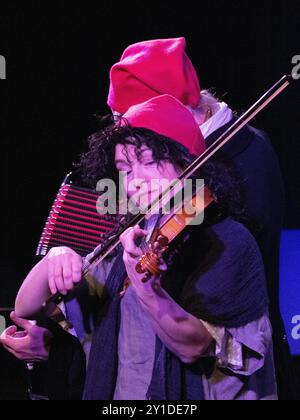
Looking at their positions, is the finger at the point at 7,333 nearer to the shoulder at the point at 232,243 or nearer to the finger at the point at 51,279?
the finger at the point at 51,279

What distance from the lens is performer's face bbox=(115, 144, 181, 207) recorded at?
4.01ft

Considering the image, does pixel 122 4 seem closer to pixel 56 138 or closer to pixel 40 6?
pixel 40 6

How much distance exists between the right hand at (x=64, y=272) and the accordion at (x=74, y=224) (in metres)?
0.20

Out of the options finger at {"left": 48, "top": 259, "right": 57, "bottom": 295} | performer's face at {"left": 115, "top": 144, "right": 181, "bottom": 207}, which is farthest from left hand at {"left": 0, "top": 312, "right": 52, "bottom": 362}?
performer's face at {"left": 115, "top": 144, "right": 181, "bottom": 207}

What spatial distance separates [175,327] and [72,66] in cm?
189

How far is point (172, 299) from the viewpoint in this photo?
3.61ft

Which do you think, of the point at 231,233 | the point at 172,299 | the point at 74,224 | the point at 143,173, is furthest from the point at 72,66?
the point at 172,299

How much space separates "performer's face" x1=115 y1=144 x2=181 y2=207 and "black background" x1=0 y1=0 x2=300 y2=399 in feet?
4.78

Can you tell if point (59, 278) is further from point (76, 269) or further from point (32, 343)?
point (32, 343)

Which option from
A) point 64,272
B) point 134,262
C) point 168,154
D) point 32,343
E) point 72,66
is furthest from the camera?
point 72,66

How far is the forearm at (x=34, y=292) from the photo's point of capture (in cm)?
121

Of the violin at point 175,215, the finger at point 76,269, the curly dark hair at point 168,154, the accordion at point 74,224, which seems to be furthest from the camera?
the accordion at point 74,224

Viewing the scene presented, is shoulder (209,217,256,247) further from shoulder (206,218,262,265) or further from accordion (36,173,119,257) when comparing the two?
accordion (36,173,119,257)

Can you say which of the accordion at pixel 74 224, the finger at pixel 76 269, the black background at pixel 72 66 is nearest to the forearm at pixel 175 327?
the finger at pixel 76 269
